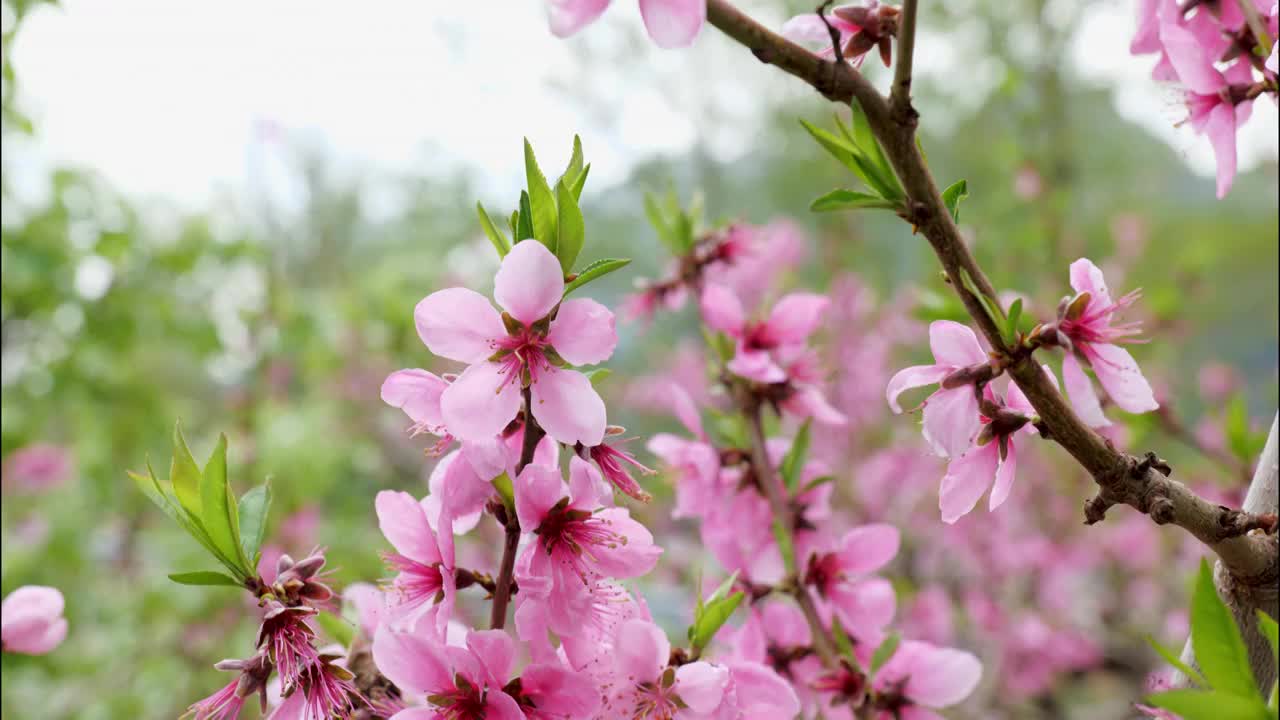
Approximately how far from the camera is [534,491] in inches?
17.5

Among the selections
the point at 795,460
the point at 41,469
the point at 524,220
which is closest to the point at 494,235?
the point at 524,220

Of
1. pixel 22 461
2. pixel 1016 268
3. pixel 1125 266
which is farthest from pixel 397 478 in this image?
pixel 1125 266

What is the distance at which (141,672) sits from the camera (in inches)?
84.4

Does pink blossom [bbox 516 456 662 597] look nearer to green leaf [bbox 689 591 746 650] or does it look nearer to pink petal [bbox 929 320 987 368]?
green leaf [bbox 689 591 746 650]

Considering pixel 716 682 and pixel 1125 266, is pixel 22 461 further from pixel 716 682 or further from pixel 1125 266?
pixel 1125 266

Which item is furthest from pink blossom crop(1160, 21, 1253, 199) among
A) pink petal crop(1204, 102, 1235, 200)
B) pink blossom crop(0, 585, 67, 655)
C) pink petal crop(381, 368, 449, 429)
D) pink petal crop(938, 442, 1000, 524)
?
pink blossom crop(0, 585, 67, 655)

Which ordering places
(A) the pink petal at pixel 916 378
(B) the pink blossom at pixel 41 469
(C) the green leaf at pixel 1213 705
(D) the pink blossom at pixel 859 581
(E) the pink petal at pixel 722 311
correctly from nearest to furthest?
(C) the green leaf at pixel 1213 705
(A) the pink petal at pixel 916 378
(D) the pink blossom at pixel 859 581
(E) the pink petal at pixel 722 311
(B) the pink blossom at pixel 41 469

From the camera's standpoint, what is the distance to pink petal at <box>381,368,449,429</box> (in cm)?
47

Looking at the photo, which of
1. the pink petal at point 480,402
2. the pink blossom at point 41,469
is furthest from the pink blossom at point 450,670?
the pink blossom at point 41,469

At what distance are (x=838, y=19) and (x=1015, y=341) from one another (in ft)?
0.67

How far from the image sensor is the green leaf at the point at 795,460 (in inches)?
29.5

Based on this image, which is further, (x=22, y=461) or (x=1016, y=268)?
(x=1016, y=268)

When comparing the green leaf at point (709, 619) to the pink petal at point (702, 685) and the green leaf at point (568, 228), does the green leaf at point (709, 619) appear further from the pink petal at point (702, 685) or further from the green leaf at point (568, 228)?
the green leaf at point (568, 228)

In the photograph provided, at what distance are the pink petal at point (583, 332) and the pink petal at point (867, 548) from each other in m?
0.36
